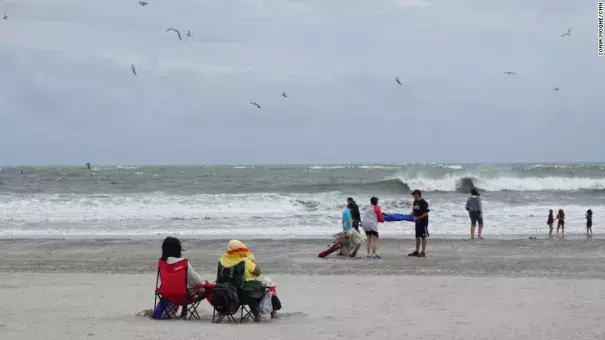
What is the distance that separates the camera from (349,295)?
9539mm

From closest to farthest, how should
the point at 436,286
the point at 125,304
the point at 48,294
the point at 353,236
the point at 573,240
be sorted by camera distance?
the point at 125,304 → the point at 48,294 → the point at 436,286 → the point at 353,236 → the point at 573,240

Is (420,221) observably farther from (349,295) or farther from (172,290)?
(172,290)

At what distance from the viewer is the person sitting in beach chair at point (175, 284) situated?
7.84 m

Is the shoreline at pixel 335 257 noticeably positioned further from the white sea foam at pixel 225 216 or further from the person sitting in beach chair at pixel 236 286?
the person sitting in beach chair at pixel 236 286

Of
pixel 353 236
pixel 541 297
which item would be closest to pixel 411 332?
pixel 541 297

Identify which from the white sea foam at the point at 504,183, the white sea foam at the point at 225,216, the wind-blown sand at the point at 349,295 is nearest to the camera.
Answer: the wind-blown sand at the point at 349,295

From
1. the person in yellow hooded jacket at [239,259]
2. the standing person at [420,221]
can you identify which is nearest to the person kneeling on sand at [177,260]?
the person in yellow hooded jacket at [239,259]

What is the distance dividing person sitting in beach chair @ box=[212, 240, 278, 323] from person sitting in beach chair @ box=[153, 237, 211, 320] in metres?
0.22

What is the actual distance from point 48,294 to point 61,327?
2.34 metres

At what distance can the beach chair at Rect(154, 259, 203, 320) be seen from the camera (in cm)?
783

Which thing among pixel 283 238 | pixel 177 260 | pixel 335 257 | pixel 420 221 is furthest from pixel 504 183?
pixel 177 260

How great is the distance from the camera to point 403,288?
1005 centimetres

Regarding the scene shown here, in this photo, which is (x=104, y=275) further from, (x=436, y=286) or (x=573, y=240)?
(x=573, y=240)

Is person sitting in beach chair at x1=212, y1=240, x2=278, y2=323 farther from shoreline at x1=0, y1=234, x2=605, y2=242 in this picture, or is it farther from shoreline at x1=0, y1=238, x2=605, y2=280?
shoreline at x1=0, y1=234, x2=605, y2=242
